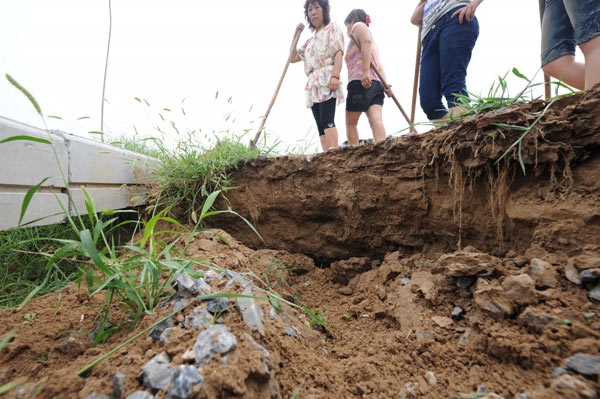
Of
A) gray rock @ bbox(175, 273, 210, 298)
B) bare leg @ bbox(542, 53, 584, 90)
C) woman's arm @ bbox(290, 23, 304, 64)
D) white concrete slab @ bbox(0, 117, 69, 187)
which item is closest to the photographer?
gray rock @ bbox(175, 273, 210, 298)

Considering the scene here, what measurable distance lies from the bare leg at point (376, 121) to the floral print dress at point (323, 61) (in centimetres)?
36

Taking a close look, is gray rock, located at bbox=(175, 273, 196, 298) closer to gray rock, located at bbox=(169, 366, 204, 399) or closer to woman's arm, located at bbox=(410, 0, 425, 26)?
gray rock, located at bbox=(169, 366, 204, 399)

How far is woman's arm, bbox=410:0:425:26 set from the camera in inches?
106

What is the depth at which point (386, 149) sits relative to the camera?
1.61 metres

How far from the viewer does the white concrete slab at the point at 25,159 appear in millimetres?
1273

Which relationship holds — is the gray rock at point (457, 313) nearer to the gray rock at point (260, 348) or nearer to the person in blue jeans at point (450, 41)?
the gray rock at point (260, 348)

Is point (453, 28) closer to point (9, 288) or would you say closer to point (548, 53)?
point (548, 53)

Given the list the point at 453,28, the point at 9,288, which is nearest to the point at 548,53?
the point at 453,28

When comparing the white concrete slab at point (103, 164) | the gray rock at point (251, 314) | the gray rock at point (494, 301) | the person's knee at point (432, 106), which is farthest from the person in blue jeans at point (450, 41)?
the white concrete slab at point (103, 164)

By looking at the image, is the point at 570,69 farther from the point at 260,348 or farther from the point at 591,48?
the point at 260,348

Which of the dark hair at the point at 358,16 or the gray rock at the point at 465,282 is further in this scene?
the dark hair at the point at 358,16

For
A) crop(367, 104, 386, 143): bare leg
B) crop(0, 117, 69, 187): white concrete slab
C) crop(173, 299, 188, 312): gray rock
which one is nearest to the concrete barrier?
crop(0, 117, 69, 187): white concrete slab

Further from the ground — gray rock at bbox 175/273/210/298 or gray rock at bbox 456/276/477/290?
gray rock at bbox 175/273/210/298

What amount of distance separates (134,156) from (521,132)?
273 centimetres
